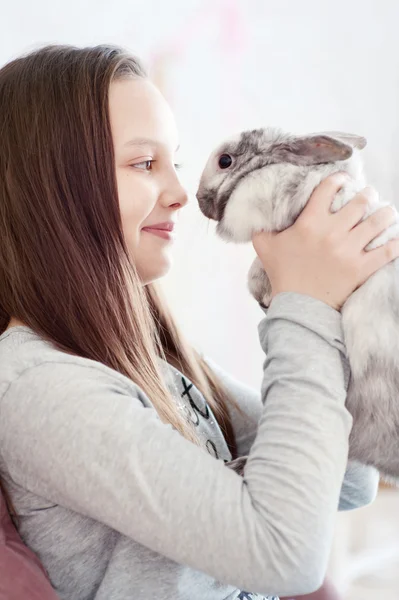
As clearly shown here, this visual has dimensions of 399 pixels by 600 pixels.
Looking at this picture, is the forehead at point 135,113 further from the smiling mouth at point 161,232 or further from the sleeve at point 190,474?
the sleeve at point 190,474

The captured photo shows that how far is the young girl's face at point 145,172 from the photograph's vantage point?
868 mm

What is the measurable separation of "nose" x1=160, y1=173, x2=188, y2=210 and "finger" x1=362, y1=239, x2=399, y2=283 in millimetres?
285

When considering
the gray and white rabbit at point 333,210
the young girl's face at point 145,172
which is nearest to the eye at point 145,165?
the young girl's face at point 145,172

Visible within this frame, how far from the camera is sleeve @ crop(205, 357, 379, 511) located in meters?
1.01

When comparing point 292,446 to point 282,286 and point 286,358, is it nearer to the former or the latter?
point 286,358

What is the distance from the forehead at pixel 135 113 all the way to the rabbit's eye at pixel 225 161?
0.12 m

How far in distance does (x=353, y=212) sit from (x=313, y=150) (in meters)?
0.12

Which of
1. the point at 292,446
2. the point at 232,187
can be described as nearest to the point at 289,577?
the point at 292,446

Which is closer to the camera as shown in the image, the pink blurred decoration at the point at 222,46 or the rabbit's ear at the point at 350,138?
the rabbit's ear at the point at 350,138

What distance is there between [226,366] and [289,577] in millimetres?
1233

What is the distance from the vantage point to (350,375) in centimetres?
78

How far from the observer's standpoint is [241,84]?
177cm

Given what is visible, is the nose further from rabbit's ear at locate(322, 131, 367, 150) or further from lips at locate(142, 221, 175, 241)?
rabbit's ear at locate(322, 131, 367, 150)

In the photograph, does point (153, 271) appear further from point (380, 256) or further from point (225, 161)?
point (380, 256)
